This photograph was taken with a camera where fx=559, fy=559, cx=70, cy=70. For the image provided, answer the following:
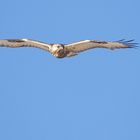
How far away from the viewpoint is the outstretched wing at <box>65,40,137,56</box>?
845 inches

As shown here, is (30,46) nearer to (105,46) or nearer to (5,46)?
(5,46)

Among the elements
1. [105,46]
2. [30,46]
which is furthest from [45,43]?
[105,46]

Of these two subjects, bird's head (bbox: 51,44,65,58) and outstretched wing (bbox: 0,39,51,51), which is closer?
bird's head (bbox: 51,44,65,58)

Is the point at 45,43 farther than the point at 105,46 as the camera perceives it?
No

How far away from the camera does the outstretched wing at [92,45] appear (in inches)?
845

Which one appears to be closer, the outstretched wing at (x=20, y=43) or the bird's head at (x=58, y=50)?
the bird's head at (x=58, y=50)

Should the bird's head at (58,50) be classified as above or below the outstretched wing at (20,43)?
below

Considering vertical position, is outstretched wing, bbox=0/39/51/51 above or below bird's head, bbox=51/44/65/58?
above

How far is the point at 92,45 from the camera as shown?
22.2 metres

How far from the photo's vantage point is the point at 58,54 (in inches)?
826

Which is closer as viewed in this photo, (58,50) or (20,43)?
(58,50)

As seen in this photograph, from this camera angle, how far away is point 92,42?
2219 cm

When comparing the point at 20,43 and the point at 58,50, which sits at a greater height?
the point at 20,43

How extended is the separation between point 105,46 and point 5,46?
4055 millimetres
